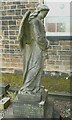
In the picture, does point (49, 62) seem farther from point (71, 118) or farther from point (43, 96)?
point (43, 96)

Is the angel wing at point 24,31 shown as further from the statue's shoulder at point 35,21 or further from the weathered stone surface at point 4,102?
the weathered stone surface at point 4,102

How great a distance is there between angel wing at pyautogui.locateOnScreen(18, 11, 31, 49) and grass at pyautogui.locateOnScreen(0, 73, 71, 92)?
286 cm

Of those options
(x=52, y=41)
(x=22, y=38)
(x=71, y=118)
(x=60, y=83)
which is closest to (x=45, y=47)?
(x=22, y=38)

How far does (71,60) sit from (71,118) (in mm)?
3428

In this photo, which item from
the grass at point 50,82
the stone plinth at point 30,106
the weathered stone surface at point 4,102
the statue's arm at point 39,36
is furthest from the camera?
the grass at point 50,82

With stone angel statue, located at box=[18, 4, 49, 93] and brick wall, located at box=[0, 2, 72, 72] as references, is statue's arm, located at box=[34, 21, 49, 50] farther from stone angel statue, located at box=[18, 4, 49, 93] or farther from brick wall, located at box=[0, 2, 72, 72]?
brick wall, located at box=[0, 2, 72, 72]

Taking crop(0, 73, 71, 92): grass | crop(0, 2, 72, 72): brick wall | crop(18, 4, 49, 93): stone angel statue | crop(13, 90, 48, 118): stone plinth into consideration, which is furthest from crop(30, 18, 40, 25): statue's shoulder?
crop(0, 2, 72, 72): brick wall

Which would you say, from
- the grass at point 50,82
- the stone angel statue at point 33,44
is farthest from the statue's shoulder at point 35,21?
the grass at point 50,82

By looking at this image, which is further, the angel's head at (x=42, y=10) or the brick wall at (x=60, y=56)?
the brick wall at (x=60, y=56)

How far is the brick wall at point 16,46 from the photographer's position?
29.5 ft

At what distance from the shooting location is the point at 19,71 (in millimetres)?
9352

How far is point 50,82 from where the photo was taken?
8.00 meters

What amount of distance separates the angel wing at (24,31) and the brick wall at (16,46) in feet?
14.1

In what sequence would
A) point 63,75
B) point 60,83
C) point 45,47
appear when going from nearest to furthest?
point 45,47
point 60,83
point 63,75
